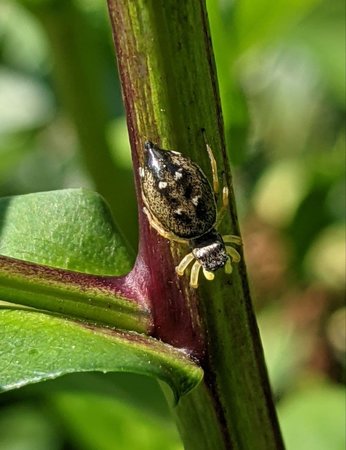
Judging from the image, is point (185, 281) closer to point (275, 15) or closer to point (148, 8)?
point (148, 8)

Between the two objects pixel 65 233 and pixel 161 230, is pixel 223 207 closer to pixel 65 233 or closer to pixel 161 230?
pixel 161 230

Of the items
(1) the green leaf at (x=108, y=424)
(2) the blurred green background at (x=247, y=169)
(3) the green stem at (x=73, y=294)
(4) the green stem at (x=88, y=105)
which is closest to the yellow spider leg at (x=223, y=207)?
(3) the green stem at (x=73, y=294)

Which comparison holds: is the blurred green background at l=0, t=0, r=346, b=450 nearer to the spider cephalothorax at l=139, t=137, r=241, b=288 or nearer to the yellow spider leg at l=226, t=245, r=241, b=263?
the spider cephalothorax at l=139, t=137, r=241, b=288

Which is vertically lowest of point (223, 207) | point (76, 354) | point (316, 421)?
point (316, 421)

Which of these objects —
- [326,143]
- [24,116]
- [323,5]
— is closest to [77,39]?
[24,116]

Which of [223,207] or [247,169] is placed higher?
[223,207]

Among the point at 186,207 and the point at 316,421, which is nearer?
the point at 186,207

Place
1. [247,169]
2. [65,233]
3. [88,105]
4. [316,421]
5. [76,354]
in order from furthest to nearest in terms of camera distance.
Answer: [247,169] → [88,105] → [316,421] → [65,233] → [76,354]

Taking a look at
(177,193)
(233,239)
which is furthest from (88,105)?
(233,239)
